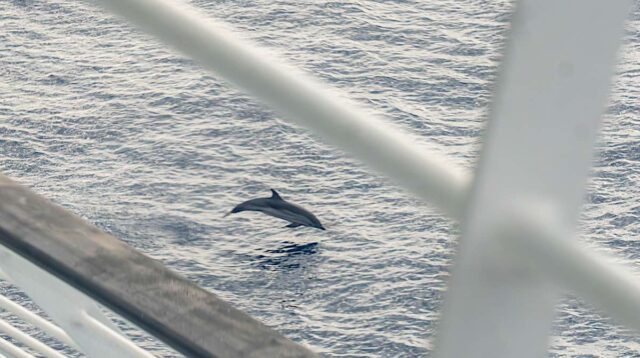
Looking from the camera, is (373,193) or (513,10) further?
(373,193)

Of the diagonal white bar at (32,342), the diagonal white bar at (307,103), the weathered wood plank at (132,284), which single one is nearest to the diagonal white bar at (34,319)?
the diagonal white bar at (32,342)

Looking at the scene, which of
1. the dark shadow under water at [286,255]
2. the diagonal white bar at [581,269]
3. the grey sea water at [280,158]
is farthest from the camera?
the dark shadow under water at [286,255]

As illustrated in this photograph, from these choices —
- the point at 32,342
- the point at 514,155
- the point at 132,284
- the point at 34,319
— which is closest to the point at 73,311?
the point at 132,284

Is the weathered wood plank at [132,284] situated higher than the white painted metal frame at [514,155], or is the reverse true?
the white painted metal frame at [514,155]

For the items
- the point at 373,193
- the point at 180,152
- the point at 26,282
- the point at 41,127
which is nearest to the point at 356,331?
the point at 373,193

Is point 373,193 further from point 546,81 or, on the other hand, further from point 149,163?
point 546,81

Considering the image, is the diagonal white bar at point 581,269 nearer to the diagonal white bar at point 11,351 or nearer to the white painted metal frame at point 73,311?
the white painted metal frame at point 73,311

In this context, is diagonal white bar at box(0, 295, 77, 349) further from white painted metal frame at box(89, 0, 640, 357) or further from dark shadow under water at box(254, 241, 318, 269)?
dark shadow under water at box(254, 241, 318, 269)
